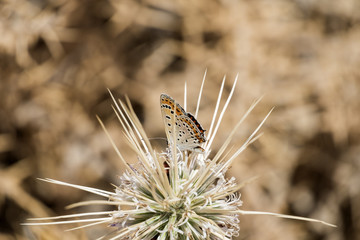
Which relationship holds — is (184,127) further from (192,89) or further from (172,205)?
(192,89)

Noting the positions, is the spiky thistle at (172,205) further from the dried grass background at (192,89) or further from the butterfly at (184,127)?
the dried grass background at (192,89)

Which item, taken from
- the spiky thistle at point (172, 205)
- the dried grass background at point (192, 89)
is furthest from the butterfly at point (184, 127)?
the dried grass background at point (192, 89)

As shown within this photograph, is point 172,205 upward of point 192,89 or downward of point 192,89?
upward

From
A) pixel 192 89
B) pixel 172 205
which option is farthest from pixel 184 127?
pixel 192 89

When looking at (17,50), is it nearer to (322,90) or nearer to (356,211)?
(322,90)

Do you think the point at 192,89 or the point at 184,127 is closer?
the point at 184,127

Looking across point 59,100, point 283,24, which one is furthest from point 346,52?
point 59,100
